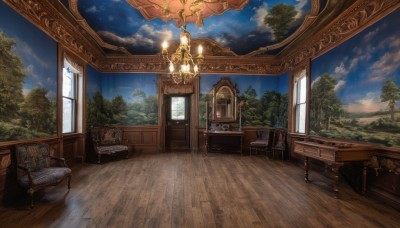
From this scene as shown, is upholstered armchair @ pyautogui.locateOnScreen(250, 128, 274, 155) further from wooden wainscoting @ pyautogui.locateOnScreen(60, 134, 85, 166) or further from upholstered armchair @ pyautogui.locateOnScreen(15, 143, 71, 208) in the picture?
upholstered armchair @ pyautogui.locateOnScreen(15, 143, 71, 208)

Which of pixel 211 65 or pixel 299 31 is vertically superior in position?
pixel 299 31

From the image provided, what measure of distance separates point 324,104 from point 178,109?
5.96 metres

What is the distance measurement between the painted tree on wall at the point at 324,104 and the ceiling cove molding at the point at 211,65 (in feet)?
9.37

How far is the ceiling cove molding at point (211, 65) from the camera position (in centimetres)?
861

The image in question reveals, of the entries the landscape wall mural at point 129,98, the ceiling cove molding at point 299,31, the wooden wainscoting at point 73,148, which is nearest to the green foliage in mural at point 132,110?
the landscape wall mural at point 129,98

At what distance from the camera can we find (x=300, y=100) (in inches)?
285

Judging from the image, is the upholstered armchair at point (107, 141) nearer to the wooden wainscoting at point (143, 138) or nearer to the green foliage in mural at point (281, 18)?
the wooden wainscoting at point (143, 138)

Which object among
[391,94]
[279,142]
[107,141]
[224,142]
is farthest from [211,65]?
[391,94]

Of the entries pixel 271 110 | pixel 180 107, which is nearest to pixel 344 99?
pixel 271 110

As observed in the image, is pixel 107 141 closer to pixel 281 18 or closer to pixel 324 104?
pixel 281 18

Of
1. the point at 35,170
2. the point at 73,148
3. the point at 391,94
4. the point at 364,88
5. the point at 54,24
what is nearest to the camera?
the point at 391,94

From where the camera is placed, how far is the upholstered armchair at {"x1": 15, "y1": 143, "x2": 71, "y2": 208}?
3.41 metres

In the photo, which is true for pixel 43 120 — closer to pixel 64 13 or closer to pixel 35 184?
pixel 35 184

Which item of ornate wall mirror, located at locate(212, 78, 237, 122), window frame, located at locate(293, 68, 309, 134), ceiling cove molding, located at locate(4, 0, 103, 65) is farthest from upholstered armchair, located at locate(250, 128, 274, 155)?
ceiling cove molding, located at locate(4, 0, 103, 65)
